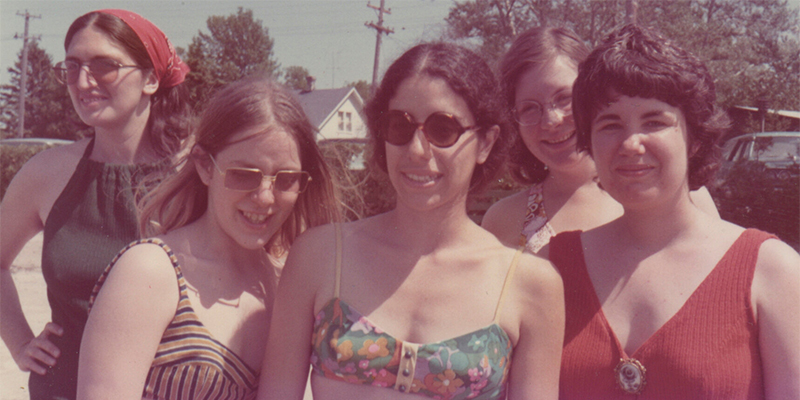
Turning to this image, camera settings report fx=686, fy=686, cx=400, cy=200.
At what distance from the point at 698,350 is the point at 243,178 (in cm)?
152

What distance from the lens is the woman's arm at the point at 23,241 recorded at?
286cm

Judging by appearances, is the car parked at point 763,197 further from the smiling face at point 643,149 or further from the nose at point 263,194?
Answer: the nose at point 263,194

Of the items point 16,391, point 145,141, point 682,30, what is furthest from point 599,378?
point 682,30

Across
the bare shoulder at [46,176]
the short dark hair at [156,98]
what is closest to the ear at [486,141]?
the short dark hair at [156,98]

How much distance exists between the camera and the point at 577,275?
234 centimetres

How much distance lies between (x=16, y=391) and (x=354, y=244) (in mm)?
4596

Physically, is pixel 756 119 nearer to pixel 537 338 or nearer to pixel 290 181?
pixel 537 338

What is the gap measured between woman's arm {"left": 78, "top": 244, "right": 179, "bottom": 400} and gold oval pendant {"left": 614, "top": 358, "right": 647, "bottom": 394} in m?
1.41

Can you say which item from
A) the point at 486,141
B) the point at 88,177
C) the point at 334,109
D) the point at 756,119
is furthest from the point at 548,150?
the point at 334,109

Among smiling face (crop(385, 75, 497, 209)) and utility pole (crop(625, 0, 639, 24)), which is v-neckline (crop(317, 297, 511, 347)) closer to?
smiling face (crop(385, 75, 497, 209))

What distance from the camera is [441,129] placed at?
85.7 inches

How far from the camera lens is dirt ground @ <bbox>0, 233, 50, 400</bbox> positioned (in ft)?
18.4

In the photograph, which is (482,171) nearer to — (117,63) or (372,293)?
(372,293)

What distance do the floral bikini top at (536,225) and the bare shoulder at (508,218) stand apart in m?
0.04
